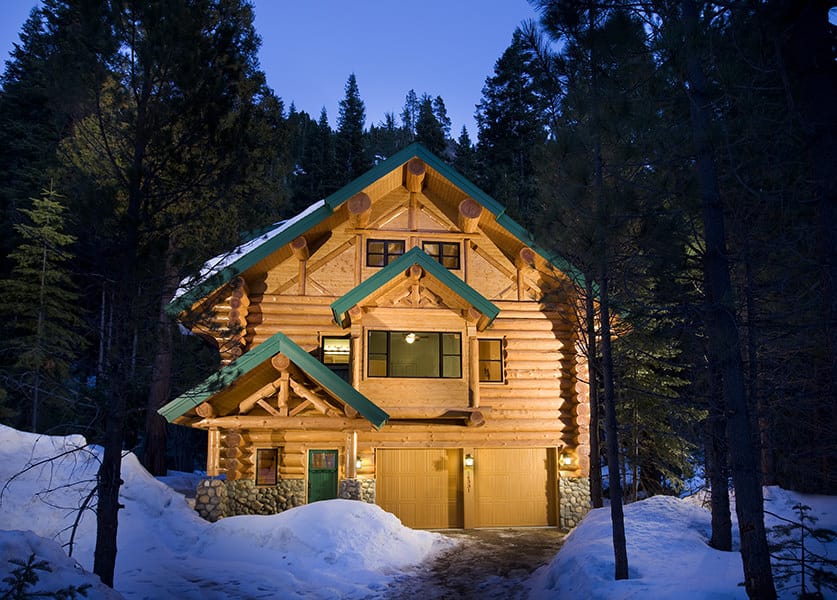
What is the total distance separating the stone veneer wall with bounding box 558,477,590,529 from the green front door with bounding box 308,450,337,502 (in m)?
6.69

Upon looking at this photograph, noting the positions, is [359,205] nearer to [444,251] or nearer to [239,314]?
[444,251]

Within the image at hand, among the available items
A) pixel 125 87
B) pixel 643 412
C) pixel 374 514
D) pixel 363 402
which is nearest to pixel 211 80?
pixel 125 87

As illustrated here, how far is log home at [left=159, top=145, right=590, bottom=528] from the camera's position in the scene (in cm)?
1578

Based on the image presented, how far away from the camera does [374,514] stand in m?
13.3

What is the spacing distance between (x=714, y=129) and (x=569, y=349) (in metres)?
12.1

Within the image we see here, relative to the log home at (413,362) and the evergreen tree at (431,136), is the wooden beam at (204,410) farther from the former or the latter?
the evergreen tree at (431,136)

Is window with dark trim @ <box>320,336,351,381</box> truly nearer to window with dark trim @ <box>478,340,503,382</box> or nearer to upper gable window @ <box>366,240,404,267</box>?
upper gable window @ <box>366,240,404,267</box>

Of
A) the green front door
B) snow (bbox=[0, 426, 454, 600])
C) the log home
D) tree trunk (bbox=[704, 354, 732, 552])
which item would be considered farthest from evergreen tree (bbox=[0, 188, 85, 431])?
tree trunk (bbox=[704, 354, 732, 552])

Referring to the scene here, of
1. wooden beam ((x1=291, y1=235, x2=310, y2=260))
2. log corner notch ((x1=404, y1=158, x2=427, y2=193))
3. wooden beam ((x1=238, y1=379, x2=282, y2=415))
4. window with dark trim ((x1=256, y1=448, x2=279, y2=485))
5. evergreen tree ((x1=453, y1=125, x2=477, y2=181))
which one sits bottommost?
window with dark trim ((x1=256, y1=448, x2=279, y2=485))

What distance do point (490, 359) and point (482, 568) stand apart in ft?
24.2

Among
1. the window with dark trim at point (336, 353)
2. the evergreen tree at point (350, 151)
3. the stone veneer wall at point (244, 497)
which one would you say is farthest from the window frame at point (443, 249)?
the evergreen tree at point (350, 151)

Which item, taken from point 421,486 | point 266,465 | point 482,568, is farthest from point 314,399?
point 482,568

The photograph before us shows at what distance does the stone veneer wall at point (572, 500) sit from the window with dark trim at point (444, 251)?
7.37 metres

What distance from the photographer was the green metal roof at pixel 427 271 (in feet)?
52.6
